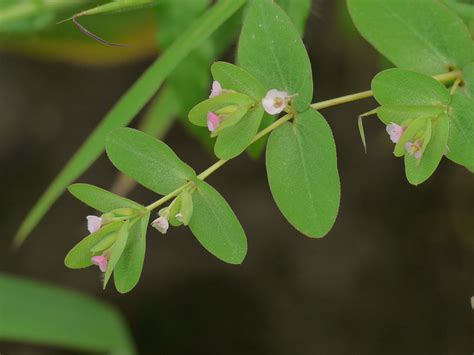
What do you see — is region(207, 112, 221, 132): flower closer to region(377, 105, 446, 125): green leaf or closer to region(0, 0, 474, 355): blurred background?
region(377, 105, 446, 125): green leaf

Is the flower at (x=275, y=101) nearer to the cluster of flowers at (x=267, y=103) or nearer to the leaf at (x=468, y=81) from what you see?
the cluster of flowers at (x=267, y=103)

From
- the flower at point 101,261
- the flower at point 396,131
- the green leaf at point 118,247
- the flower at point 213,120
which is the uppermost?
the flower at point 213,120

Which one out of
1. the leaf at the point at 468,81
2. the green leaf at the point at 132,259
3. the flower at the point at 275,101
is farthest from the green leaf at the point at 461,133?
the green leaf at the point at 132,259

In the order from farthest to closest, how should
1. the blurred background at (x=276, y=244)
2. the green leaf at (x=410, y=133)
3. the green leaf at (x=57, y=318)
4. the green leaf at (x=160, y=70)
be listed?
the blurred background at (x=276, y=244) → the green leaf at (x=57, y=318) → the green leaf at (x=160, y=70) → the green leaf at (x=410, y=133)

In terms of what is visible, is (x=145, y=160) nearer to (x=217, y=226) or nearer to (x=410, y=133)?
(x=217, y=226)

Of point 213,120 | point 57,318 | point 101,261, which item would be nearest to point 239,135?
point 213,120

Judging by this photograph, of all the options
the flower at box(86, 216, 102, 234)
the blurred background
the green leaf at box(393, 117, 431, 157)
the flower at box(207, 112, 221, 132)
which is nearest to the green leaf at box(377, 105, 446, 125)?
the green leaf at box(393, 117, 431, 157)

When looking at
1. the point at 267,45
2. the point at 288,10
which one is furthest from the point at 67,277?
the point at 267,45

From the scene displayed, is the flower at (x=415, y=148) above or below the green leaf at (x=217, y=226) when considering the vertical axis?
above
